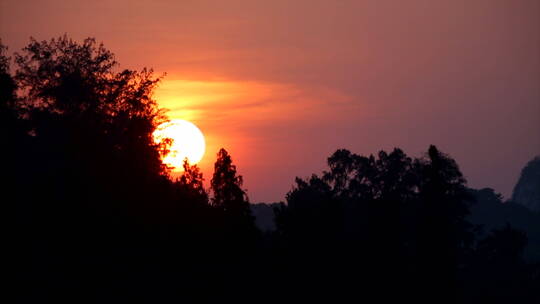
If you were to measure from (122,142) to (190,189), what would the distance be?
5835 mm

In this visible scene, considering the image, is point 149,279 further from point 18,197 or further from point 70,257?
point 18,197

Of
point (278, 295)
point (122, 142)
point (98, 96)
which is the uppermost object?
point (98, 96)

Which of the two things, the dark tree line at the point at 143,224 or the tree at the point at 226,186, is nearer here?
the dark tree line at the point at 143,224

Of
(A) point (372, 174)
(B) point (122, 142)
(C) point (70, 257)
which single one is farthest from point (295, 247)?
(A) point (372, 174)

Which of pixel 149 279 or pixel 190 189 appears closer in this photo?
pixel 149 279

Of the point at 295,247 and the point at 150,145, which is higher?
the point at 150,145

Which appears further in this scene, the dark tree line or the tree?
the tree

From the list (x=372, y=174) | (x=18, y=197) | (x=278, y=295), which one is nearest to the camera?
(x=18, y=197)

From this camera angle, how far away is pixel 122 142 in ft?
189

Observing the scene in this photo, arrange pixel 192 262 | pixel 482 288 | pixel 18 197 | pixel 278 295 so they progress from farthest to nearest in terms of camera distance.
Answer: pixel 482 288 < pixel 278 295 < pixel 192 262 < pixel 18 197

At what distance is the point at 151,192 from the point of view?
171ft

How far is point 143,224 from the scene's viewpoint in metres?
49.5

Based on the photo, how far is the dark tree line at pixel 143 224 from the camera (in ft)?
142

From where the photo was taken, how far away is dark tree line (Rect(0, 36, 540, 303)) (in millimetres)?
43312
